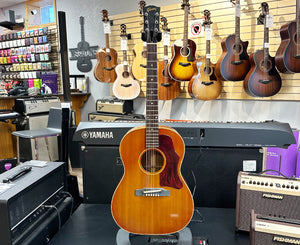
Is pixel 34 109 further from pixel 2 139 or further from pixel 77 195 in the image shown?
pixel 77 195

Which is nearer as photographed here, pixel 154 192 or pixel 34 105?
pixel 154 192

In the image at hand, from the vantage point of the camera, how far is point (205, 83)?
2922 mm

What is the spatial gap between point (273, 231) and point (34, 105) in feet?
10.4

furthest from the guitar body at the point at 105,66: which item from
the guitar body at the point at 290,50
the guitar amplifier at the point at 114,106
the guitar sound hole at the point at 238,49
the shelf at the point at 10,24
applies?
the shelf at the point at 10,24

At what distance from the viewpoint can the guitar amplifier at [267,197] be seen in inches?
41.6

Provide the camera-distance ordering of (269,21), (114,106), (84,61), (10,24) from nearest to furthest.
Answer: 1. (269,21)
2. (114,106)
3. (84,61)
4. (10,24)

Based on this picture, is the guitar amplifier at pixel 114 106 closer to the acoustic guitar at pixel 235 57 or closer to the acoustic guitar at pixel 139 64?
the acoustic guitar at pixel 139 64

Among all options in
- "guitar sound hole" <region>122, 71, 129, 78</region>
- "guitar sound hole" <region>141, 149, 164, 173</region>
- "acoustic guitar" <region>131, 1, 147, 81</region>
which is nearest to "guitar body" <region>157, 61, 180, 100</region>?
"acoustic guitar" <region>131, 1, 147, 81</region>

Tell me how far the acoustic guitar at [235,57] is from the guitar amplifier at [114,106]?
1.46m

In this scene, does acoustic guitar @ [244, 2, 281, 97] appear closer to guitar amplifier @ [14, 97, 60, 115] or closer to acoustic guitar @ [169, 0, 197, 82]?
acoustic guitar @ [169, 0, 197, 82]

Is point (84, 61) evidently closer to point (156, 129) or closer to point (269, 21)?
point (269, 21)

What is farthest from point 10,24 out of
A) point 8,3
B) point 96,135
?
point 96,135

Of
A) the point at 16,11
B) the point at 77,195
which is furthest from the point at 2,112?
the point at 16,11

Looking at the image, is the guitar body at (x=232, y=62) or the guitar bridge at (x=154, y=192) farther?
the guitar body at (x=232, y=62)
